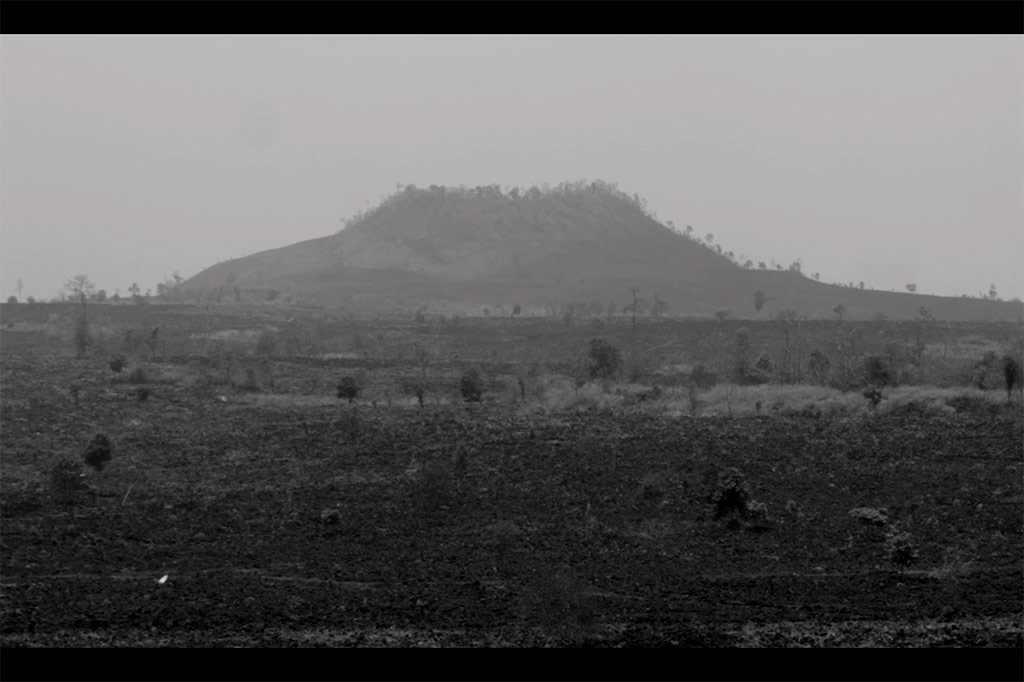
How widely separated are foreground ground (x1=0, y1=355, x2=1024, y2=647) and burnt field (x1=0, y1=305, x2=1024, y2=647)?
48 millimetres

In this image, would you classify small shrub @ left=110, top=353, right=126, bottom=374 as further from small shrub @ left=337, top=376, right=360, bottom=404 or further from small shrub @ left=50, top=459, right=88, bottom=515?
small shrub @ left=50, top=459, right=88, bottom=515

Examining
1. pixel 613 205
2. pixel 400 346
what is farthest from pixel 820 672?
pixel 613 205

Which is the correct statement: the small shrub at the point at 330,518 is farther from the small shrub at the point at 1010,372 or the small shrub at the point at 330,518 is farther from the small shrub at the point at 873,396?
the small shrub at the point at 1010,372

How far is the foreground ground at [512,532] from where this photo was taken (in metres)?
9.16

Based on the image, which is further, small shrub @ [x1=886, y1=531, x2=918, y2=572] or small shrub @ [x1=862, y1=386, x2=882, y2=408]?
small shrub @ [x1=862, y1=386, x2=882, y2=408]

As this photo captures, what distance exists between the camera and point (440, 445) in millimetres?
18609

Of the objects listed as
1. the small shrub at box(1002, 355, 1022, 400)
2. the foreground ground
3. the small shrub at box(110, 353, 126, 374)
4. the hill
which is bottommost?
the foreground ground

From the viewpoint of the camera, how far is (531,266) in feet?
310

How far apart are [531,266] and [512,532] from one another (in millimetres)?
82173

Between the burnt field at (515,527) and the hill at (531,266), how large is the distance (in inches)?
1855

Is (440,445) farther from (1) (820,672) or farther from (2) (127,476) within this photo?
(1) (820,672)

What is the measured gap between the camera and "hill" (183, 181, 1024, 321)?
3036 inches

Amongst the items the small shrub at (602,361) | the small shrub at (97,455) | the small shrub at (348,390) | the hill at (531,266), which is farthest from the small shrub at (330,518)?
the hill at (531,266)

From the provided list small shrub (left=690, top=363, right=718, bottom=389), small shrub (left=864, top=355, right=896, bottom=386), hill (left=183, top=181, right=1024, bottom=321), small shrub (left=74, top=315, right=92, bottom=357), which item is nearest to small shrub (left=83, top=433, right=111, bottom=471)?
small shrub (left=690, top=363, right=718, bottom=389)
